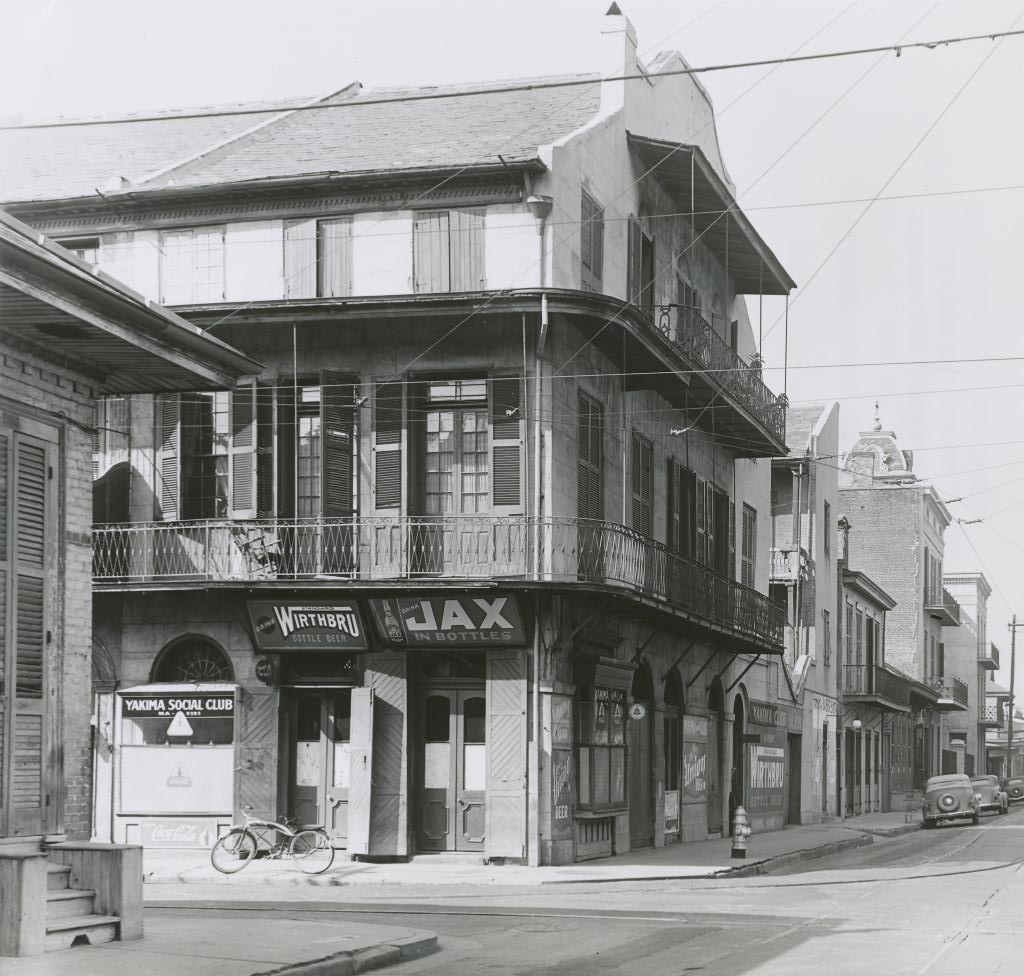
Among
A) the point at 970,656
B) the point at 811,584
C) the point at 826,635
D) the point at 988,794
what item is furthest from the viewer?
the point at 970,656

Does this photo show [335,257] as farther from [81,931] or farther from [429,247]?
→ [81,931]

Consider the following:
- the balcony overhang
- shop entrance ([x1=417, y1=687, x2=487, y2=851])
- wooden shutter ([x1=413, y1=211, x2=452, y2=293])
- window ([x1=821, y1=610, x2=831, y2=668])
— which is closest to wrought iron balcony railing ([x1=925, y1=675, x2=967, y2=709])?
window ([x1=821, y1=610, x2=831, y2=668])

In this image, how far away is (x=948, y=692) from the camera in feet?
234

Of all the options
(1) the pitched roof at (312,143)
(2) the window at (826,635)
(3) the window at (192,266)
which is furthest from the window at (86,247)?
(2) the window at (826,635)

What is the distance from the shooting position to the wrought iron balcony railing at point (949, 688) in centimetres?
6656

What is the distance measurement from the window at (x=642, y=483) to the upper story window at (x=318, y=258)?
5.95 meters

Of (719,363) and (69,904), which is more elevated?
(719,363)

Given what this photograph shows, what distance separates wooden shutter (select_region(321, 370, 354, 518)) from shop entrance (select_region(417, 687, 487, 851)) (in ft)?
10.5

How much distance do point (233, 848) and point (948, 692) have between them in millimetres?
54435

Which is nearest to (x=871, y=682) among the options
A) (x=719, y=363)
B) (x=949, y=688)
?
(x=949, y=688)

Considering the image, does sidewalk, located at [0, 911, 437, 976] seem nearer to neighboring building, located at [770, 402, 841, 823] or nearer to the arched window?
the arched window

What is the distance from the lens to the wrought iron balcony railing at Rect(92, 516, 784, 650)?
75.8ft

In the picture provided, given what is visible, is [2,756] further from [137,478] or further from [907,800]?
[907,800]

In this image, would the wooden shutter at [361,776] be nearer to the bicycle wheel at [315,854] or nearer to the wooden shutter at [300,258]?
the bicycle wheel at [315,854]
